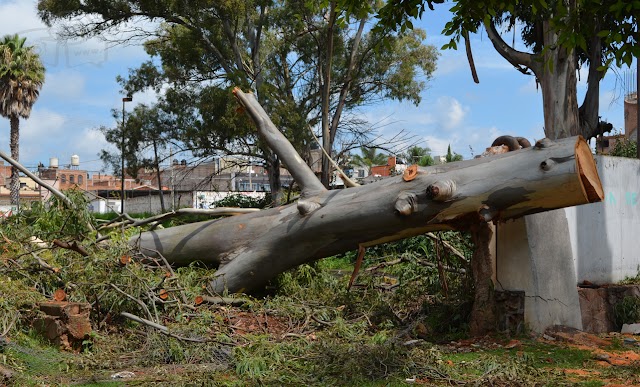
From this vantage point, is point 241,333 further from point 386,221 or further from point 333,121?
point 333,121

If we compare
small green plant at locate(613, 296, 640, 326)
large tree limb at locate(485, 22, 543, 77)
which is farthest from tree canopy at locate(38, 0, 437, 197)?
small green plant at locate(613, 296, 640, 326)

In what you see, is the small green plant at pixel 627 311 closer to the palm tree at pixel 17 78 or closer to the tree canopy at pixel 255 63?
the tree canopy at pixel 255 63

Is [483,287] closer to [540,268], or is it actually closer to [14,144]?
[540,268]

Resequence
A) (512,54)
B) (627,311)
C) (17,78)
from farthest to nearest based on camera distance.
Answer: (17,78)
(512,54)
(627,311)

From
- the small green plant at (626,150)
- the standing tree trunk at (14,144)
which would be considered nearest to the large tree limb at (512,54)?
the small green plant at (626,150)

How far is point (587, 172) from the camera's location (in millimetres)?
6645

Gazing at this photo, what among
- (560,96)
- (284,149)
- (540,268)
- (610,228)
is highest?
(560,96)

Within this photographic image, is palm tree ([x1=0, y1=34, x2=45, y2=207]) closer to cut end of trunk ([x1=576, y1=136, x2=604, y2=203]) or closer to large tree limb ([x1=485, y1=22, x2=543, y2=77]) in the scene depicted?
large tree limb ([x1=485, y1=22, x2=543, y2=77])

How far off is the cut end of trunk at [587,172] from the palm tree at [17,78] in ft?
116

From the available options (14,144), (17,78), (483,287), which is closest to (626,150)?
(483,287)

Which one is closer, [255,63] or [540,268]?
[540,268]

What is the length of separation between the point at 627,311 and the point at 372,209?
3.14 m

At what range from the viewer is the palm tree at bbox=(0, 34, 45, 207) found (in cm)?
3784

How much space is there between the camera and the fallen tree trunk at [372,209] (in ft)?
21.9
